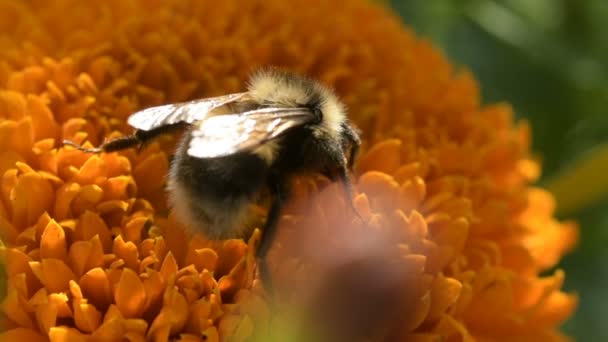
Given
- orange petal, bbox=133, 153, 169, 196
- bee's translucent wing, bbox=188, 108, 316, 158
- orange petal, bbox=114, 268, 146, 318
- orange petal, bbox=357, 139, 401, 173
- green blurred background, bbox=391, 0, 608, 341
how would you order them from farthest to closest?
green blurred background, bbox=391, 0, 608, 341 → orange petal, bbox=357, 139, 401, 173 → orange petal, bbox=133, 153, 169, 196 → orange petal, bbox=114, 268, 146, 318 → bee's translucent wing, bbox=188, 108, 316, 158

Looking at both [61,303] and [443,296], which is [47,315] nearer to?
[61,303]

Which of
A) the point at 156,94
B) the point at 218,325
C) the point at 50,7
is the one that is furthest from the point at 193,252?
the point at 50,7

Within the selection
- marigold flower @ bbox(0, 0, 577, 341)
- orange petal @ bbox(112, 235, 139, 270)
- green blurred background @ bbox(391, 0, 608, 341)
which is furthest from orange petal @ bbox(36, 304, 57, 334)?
green blurred background @ bbox(391, 0, 608, 341)

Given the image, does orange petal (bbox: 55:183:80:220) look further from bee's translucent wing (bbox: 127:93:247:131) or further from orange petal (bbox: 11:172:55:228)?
bee's translucent wing (bbox: 127:93:247:131)

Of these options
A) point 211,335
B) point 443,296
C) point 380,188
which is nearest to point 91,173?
point 211,335

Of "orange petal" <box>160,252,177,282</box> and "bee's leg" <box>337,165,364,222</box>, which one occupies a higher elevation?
"bee's leg" <box>337,165,364,222</box>

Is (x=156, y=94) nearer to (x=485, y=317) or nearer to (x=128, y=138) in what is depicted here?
(x=128, y=138)
